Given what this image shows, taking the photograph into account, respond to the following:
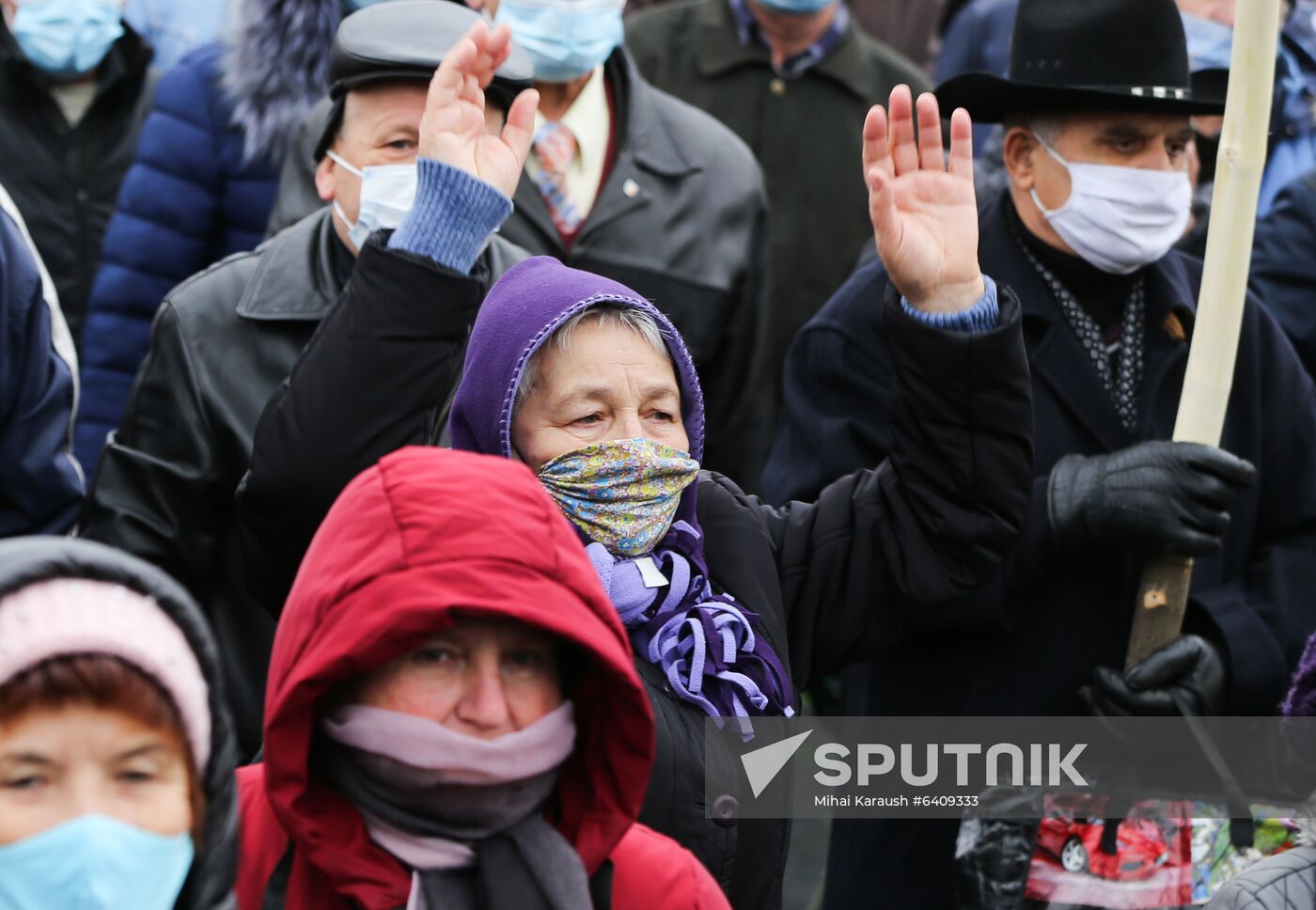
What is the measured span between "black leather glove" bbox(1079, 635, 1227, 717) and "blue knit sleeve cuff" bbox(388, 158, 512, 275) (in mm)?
1729

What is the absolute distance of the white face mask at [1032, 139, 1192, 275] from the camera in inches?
172

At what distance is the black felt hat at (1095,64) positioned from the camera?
4.40m

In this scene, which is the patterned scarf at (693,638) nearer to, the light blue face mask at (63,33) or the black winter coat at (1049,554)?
the black winter coat at (1049,554)

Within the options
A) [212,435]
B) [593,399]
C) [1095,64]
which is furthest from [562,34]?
[593,399]

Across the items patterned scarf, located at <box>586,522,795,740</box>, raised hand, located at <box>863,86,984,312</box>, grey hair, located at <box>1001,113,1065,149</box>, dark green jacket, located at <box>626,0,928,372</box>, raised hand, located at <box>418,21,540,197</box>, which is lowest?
dark green jacket, located at <box>626,0,928,372</box>

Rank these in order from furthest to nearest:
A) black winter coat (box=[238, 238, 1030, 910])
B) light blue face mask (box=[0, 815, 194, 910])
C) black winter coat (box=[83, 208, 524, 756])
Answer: black winter coat (box=[83, 208, 524, 756]) → black winter coat (box=[238, 238, 1030, 910]) → light blue face mask (box=[0, 815, 194, 910])

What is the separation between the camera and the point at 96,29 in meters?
5.97

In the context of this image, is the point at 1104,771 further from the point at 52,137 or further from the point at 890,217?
the point at 52,137

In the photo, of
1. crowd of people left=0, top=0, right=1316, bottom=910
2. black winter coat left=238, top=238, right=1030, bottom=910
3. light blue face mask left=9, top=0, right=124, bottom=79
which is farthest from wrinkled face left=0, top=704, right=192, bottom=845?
light blue face mask left=9, top=0, right=124, bottom=79

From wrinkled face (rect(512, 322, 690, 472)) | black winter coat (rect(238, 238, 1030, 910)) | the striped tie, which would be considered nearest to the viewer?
black winter coat (rect(238, 238, 1030, 910))

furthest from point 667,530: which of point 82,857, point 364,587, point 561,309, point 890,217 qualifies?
point 82,857

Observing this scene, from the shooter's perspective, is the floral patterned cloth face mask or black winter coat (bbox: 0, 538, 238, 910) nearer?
black winter coat (bbox: 0, 538, 238, 910)

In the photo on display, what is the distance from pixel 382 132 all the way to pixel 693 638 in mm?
1477

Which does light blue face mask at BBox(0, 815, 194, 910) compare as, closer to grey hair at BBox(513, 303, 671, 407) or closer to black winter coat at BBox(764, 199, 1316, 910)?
grey hair at BBox(513, 303, 671, 407)
